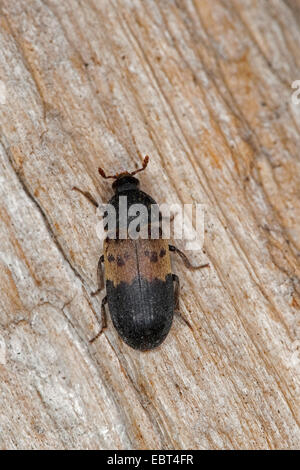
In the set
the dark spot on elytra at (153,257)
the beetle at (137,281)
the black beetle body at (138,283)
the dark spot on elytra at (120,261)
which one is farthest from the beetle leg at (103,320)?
the dark spot on elytra at (153,257)

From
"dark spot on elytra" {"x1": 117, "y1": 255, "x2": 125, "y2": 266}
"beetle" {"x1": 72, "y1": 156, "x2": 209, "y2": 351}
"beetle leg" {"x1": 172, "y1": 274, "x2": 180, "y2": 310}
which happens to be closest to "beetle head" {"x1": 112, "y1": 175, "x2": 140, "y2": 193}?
"beetle" {"x1": 72, "y1": 156, "x2": 209, "y2": 351}

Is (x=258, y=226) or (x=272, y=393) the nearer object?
(x=272, y=393)

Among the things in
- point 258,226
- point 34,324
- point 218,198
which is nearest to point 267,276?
point 258,226

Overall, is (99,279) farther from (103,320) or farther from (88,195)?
(88,195)

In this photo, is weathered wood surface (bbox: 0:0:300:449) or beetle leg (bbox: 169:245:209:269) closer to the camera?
weathered wood surface (bbox: 0:0:300:449)

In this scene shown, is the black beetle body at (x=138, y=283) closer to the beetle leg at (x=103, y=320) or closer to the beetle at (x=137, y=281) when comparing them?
the beetle at (x=137, y=281)

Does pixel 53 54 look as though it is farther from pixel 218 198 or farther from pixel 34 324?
pixel 34 324

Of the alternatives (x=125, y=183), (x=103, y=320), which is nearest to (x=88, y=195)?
(x=125, y=183)

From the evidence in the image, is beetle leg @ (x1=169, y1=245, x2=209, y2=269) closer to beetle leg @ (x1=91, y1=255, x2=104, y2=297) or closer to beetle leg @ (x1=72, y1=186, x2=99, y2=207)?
beetle leg @ (x1=91, y1=255, x2=104, y2=297)
